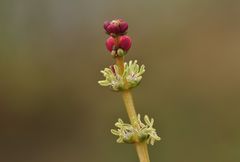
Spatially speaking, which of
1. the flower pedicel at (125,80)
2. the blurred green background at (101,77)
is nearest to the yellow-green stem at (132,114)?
the flower pedicel at (125,80)

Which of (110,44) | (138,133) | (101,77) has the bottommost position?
(138,133)

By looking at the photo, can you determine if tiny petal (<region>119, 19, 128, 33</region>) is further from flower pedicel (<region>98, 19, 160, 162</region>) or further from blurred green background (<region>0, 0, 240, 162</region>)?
blurred green background (<region>0, 0, 240, 162</region>)

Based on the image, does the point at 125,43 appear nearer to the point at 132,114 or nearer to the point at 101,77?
the point at 132,114

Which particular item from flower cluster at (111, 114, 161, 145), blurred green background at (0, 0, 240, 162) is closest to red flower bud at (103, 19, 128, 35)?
flower cluster at (111, 114, 161, 145)

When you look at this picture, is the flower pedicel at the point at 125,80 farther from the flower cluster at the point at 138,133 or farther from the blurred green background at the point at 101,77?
the blurred green background at the point at 101,77

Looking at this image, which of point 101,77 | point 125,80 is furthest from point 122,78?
point 101,77

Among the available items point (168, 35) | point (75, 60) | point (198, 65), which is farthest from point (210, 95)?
point (75, 60)
